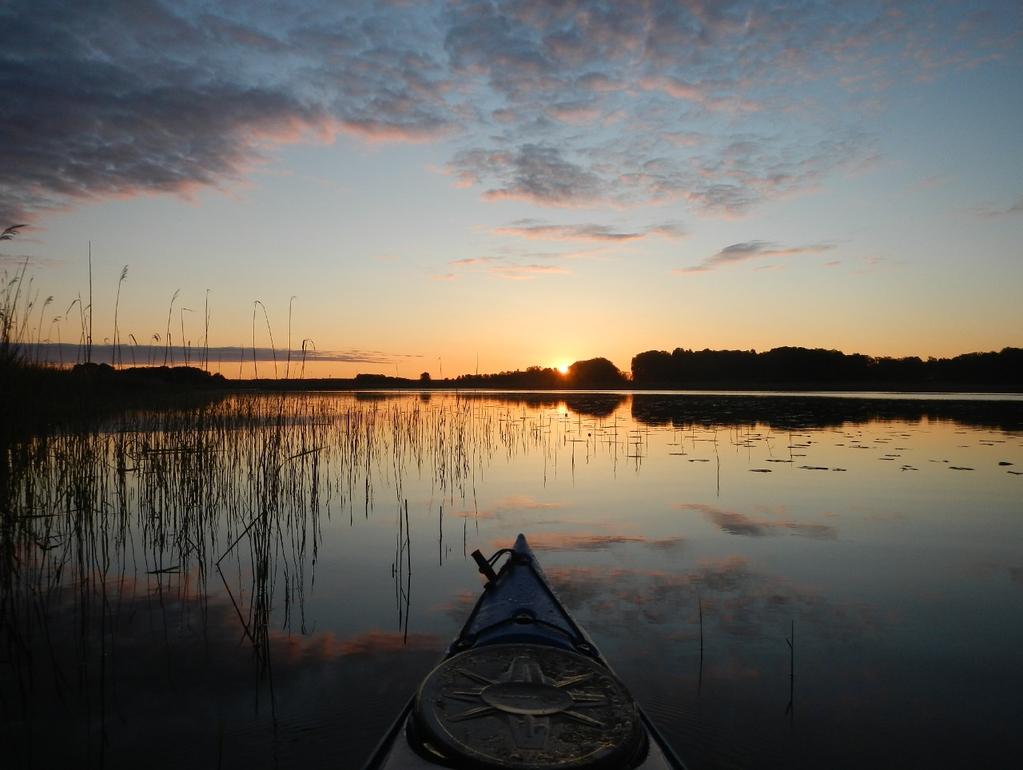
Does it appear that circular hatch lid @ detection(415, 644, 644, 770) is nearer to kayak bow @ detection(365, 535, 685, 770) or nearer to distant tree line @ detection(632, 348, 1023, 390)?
kayak bow @ detection(365, 535, 685, 770)

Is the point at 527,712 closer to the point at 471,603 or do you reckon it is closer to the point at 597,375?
the point at 471,603

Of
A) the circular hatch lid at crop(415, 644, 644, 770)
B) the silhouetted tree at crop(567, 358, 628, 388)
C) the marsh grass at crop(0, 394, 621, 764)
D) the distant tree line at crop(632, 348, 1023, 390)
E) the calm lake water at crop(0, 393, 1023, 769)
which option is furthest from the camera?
the silhouetted tree at crop(567, 358, 628, 388)

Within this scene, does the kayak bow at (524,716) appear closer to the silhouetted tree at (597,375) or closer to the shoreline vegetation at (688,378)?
the shoreline vegetation at (688,378)

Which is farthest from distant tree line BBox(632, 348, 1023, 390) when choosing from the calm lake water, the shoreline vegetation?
the calm lake water

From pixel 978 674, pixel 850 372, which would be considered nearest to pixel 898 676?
pixel 978 674

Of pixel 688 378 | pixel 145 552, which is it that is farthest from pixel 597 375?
pixel 145 552

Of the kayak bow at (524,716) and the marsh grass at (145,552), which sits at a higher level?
the kayak bow at (524,716)

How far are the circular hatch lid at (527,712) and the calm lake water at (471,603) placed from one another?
76 centimetres

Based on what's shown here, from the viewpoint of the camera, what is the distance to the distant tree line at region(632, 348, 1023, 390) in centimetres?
5089

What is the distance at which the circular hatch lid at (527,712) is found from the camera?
1.96 metres

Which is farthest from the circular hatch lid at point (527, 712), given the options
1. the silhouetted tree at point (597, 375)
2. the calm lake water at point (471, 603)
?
the silhouetted tree at point (597, 375)

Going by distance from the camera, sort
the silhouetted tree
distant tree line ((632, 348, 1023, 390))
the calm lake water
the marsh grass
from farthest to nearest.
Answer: the silhouetted tree, distant tree line ((632, 348, 1023, 390)), the marsh grass, the calm lake water

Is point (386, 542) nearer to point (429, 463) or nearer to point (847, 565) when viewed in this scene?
point (847, 565)

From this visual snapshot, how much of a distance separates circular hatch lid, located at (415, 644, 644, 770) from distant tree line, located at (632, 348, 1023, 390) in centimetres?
5861
